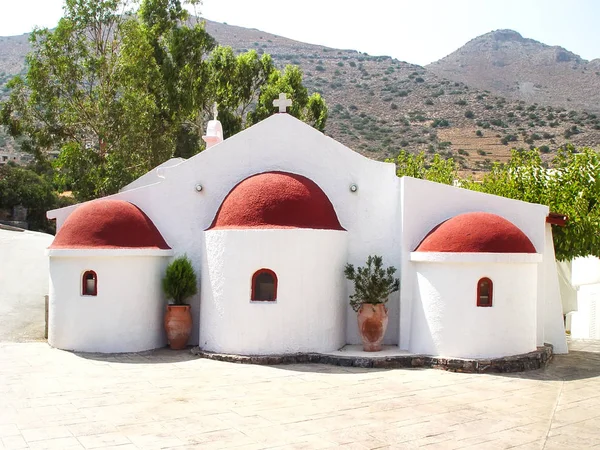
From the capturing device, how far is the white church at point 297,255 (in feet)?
36.7

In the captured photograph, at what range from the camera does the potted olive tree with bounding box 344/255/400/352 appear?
1170cm

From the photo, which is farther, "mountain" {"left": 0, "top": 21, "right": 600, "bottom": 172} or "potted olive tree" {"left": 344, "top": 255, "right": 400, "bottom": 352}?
"mountain" {"left": 0, "top": 21, "right": 600, "bottom": 172}

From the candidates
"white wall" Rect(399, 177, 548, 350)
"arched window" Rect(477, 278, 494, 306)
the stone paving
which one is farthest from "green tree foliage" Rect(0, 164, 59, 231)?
"arched window" Rect(477, 278, 494, 306)

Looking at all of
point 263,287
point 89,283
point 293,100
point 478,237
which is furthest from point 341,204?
point 293,100

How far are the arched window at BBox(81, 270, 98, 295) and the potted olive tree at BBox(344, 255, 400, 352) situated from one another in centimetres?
481

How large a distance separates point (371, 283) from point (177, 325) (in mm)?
3900

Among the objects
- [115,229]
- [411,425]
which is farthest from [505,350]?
[115,229]

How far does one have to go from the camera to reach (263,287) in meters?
11.7

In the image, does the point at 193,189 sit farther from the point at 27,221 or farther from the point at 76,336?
the point at 27,221

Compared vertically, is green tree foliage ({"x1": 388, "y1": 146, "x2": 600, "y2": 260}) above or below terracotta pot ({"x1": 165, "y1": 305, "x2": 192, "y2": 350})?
above

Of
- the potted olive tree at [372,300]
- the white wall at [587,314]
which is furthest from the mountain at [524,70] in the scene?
the potted olive tree at [372,300]

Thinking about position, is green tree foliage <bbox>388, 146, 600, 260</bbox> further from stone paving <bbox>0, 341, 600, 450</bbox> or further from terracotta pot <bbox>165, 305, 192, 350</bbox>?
terracotta pot <bbox>165, 305, 192, 350</bbox>

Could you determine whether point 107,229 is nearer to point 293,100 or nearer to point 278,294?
point 278,294

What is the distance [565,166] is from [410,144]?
3405 centimetres
